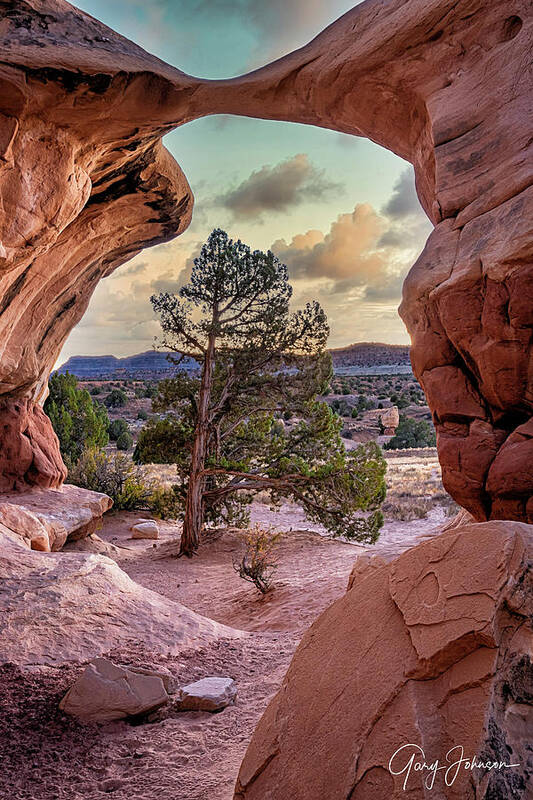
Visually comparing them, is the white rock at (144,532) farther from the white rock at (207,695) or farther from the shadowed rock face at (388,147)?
the white rock at (207,695)

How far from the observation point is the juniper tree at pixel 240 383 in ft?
40.8

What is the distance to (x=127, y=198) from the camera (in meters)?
10.8

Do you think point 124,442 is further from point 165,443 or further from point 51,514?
point 51,514

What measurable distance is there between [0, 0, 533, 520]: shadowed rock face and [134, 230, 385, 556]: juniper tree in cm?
235

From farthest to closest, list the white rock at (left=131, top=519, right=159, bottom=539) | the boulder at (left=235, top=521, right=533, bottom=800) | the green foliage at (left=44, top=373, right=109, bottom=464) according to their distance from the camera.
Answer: the green foliage at (left=44, top=373, right=109, bottom=464) < the white rock at (left=131, top=519, right=159, bottom=539) < the boulder at (left=235, top=521, right=533, bottom=800)

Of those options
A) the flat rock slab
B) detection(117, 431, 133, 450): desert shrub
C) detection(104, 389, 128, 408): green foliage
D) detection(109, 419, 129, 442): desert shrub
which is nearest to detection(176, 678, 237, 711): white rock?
the flat rock slab

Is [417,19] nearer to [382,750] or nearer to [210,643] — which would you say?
[382,750]

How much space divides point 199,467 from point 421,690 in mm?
10684

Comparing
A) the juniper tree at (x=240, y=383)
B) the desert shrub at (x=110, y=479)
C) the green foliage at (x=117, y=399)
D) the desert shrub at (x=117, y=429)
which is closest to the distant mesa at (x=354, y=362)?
the green foliage at (x=117, y=399)

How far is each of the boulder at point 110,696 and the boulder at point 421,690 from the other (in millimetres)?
1868

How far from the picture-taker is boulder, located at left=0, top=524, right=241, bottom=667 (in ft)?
15.9

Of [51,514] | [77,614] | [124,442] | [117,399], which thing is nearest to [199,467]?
[51,514]

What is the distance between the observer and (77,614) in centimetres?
540

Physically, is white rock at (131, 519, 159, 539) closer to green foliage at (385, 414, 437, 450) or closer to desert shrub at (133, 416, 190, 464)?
desert shrub at (133, 416, 190, 464)
